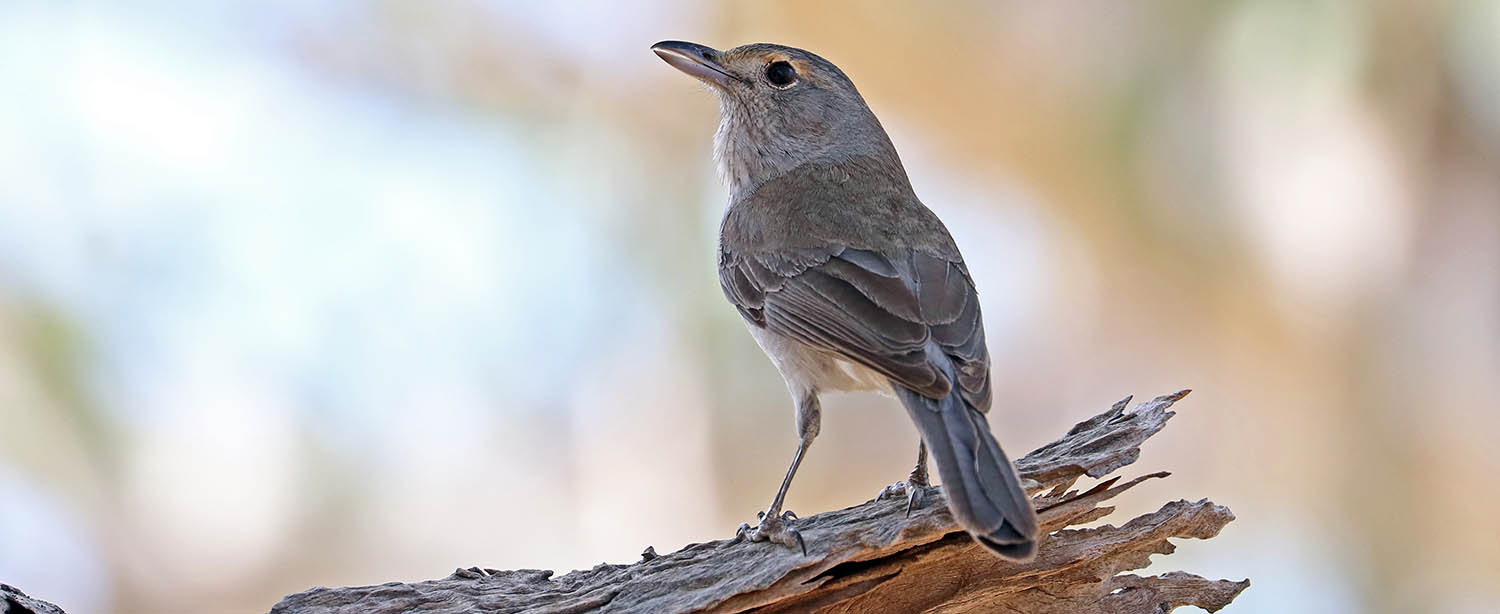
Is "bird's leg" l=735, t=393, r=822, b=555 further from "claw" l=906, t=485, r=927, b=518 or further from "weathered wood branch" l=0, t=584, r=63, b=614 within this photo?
"weathered wood branch" l=0, t=584, r=63, b=614

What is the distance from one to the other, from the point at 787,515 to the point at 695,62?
2.10m

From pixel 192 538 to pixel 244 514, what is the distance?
0.24m

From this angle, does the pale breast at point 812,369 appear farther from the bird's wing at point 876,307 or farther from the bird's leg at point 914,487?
the bird's leg at point 914,487

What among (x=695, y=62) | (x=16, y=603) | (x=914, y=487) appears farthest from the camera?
(x=695, y=62)

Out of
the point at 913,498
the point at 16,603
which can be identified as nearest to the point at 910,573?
the point at 913,498

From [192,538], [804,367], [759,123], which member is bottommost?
[804,367]

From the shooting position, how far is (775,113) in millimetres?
5434

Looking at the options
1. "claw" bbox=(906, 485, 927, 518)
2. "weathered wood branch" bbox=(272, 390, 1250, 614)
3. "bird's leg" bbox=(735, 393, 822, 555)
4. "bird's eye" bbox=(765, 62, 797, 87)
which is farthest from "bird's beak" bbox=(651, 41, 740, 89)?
"weathered wood branch" bbox=(272, 390, 1250, 614)

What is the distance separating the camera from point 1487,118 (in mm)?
6586

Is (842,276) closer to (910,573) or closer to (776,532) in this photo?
(776,532)

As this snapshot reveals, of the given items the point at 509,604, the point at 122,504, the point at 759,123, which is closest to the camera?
the point at 509,604

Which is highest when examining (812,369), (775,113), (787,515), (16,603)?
(775,113)

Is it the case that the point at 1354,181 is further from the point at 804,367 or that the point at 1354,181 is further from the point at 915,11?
the point at 804,367

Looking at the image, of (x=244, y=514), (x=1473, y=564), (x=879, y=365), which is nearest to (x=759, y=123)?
(x=879, y=365)
